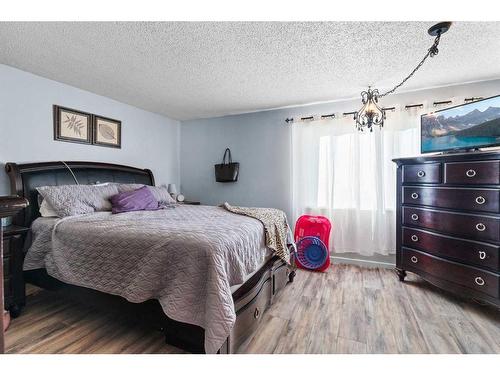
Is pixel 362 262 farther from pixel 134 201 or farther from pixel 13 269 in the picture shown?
pixel 13 269

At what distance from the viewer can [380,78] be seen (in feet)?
8.34

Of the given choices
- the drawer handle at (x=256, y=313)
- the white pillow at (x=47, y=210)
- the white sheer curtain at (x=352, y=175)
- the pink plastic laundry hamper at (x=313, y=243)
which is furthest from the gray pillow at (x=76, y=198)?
the white sheer curtain at (x=352, y=175)

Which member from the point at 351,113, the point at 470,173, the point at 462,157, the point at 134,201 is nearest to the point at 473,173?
the point at 470,173

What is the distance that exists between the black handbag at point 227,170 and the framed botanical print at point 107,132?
1479 millimetres

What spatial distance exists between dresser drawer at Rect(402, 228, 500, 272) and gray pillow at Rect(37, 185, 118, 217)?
3.24m

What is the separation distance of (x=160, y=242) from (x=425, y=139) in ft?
9.18

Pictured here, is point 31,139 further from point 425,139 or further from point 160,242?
point 425,139

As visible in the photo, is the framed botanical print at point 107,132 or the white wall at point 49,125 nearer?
the white wall at point 49,125

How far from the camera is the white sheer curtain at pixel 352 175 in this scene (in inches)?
119

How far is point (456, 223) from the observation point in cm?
213

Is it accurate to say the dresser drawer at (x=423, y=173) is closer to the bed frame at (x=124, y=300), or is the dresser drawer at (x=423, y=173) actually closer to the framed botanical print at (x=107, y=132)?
the bed frame at (x=124, y=300)

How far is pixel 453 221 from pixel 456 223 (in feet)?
0.09
